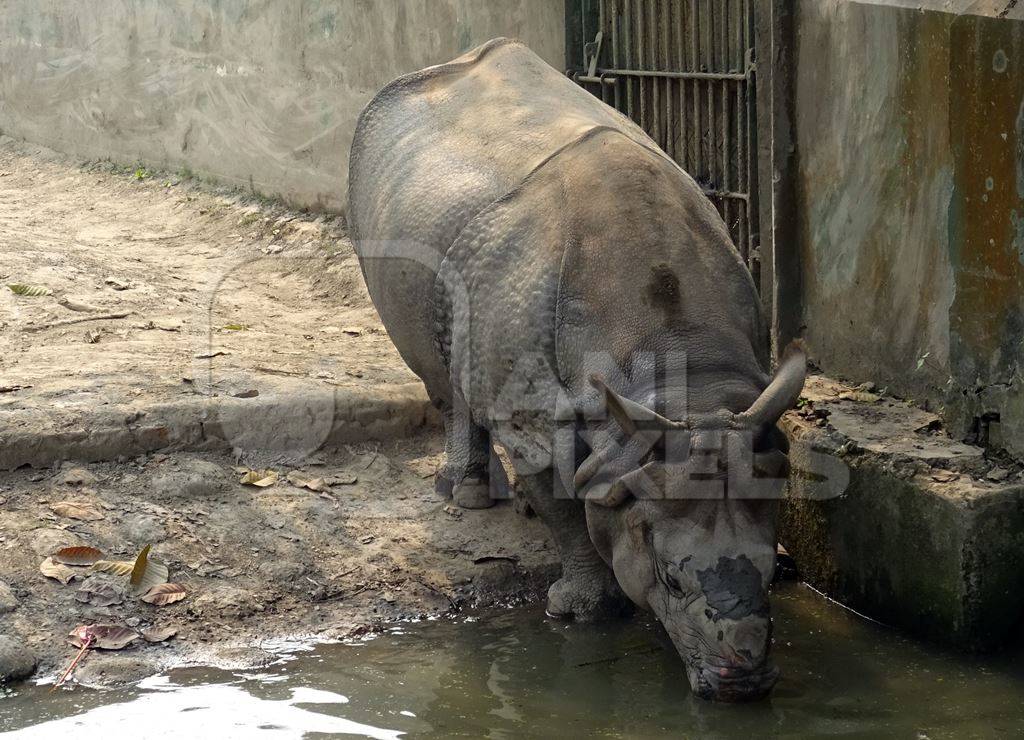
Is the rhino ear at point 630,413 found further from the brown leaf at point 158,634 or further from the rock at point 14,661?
the rock at point 14,661

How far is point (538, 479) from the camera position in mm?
5527

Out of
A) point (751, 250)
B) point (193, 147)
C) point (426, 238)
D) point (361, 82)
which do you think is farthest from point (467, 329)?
point (193, 147)

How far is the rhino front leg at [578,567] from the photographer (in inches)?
220

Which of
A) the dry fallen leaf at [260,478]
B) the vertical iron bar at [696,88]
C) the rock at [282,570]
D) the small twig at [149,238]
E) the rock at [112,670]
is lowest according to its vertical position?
the rock at [112,670]

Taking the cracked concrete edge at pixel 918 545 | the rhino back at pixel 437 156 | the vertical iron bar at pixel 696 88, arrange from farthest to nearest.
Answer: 1. the vertical iron bar at pixel 696 88
2. the rhino back at pixel 437 156
3. the cracked concrete edge at pixel 918 545

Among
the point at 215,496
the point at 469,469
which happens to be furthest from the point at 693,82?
the point at 215,496

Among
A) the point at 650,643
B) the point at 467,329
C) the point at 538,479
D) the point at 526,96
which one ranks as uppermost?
the point at 526,96

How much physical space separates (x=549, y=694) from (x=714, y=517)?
2.89ft

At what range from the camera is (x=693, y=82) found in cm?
771

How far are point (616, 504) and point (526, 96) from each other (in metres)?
2.12

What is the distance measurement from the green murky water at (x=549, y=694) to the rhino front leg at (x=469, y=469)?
102 cm

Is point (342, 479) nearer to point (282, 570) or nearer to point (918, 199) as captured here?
point (282, 570)

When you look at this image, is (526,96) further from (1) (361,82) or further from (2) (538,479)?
(1) (361,82)

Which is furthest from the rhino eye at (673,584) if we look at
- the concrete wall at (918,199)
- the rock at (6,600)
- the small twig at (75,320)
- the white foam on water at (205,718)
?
the small twig at (75,320)
